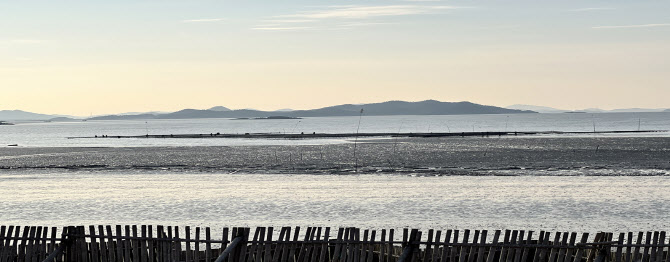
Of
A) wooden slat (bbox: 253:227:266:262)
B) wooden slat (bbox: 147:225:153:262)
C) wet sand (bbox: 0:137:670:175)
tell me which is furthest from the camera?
wet sand (bbox: 0:137:670:175)

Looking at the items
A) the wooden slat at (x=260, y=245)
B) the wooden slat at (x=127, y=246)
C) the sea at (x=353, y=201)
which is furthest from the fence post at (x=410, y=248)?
the sea at (x=353, y=201)

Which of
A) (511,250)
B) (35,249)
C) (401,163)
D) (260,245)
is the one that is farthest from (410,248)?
(401,163)

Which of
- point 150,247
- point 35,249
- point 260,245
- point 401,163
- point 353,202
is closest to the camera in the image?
point 260,245

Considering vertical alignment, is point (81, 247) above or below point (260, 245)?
below

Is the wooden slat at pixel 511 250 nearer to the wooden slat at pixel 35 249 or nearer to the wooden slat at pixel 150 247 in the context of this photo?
the wooden slat at pixel 150 247

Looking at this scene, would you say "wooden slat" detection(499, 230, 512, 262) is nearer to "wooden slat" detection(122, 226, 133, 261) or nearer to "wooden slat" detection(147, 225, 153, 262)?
"wooden slat" detection(147, 225, 153, 262)

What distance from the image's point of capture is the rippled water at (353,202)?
31.2 m

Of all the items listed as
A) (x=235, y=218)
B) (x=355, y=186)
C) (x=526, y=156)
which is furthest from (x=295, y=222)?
(x=526, y=156)

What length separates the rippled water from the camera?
31.2 m

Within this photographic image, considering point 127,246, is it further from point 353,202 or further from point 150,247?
point 353,202

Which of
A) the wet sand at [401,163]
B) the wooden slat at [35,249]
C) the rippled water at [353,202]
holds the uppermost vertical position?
the wooden slat at [35,249]

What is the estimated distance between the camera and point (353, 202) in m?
37.5

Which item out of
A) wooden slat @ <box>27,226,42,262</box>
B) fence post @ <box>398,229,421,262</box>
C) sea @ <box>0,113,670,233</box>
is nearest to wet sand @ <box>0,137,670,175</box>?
sea @ <box>0,113,670,233</box>

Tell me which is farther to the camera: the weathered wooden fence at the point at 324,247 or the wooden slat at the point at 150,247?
the wooden slat at the point at 150,247
